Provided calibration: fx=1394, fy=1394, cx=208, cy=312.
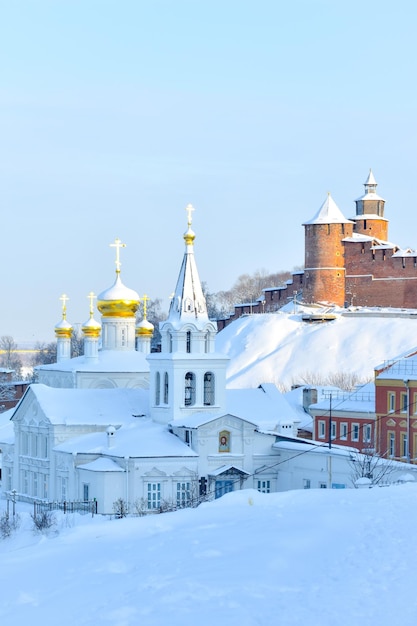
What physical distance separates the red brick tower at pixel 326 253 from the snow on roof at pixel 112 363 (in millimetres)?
28859

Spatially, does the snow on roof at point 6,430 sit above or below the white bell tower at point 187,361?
below

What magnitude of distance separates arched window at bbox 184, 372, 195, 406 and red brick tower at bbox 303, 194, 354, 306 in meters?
33.6

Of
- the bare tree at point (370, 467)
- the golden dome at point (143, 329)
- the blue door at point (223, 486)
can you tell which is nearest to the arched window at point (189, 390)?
the blue door at point (223, 486)

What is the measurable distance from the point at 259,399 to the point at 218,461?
4.33 meters

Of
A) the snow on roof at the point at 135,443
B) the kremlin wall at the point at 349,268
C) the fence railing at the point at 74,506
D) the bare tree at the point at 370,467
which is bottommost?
the fence railing at the point at 74,506

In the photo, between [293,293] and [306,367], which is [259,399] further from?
[293,293]

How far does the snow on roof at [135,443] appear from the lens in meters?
25.1

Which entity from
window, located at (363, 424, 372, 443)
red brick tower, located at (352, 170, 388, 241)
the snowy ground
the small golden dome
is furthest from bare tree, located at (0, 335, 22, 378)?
the snowy ground

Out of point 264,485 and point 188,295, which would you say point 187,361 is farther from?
point 264,485

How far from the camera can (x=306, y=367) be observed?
53.9 metres

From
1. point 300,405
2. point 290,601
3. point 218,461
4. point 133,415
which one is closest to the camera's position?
point 290,601

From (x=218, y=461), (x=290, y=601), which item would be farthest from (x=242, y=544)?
(x=218, y=461)

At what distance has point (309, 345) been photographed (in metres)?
56.5

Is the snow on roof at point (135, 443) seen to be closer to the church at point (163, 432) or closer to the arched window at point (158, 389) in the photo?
the church at point (163, 432)
